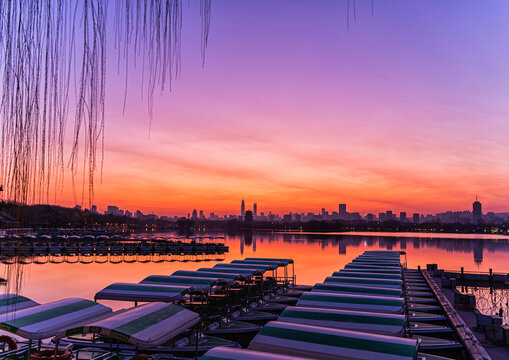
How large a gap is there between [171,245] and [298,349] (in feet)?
239

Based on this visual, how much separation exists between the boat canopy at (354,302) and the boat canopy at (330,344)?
448cm

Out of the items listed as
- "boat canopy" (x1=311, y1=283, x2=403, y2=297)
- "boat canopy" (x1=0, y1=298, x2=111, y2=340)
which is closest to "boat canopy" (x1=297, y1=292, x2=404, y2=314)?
"boat canopy" (x1=311, y1=283, x2=403, y2=297)

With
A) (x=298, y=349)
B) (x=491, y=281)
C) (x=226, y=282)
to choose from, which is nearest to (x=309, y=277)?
(x=491, y=281)

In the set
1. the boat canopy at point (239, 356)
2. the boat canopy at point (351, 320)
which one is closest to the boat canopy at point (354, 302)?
the boat canopy at point (351, 320)

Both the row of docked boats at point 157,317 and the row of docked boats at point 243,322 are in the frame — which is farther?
the row of docked boats at point 157,317

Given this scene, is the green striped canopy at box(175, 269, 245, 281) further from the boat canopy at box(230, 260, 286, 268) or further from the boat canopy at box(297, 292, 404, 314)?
the boat canopy at box(297, 292, 404, 314)

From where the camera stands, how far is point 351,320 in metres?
10.4

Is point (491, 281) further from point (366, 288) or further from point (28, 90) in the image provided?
point (28, 90)

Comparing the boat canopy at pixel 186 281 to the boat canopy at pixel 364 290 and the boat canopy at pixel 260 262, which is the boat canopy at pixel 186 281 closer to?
the boat canopy at pixel 364 290

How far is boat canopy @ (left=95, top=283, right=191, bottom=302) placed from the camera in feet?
47.6

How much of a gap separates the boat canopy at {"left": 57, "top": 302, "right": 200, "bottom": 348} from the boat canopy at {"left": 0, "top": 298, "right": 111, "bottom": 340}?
0.89 meters

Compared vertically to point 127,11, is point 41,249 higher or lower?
lower

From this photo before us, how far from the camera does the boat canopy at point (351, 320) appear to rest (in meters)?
9.95

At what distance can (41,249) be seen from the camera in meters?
66.5
